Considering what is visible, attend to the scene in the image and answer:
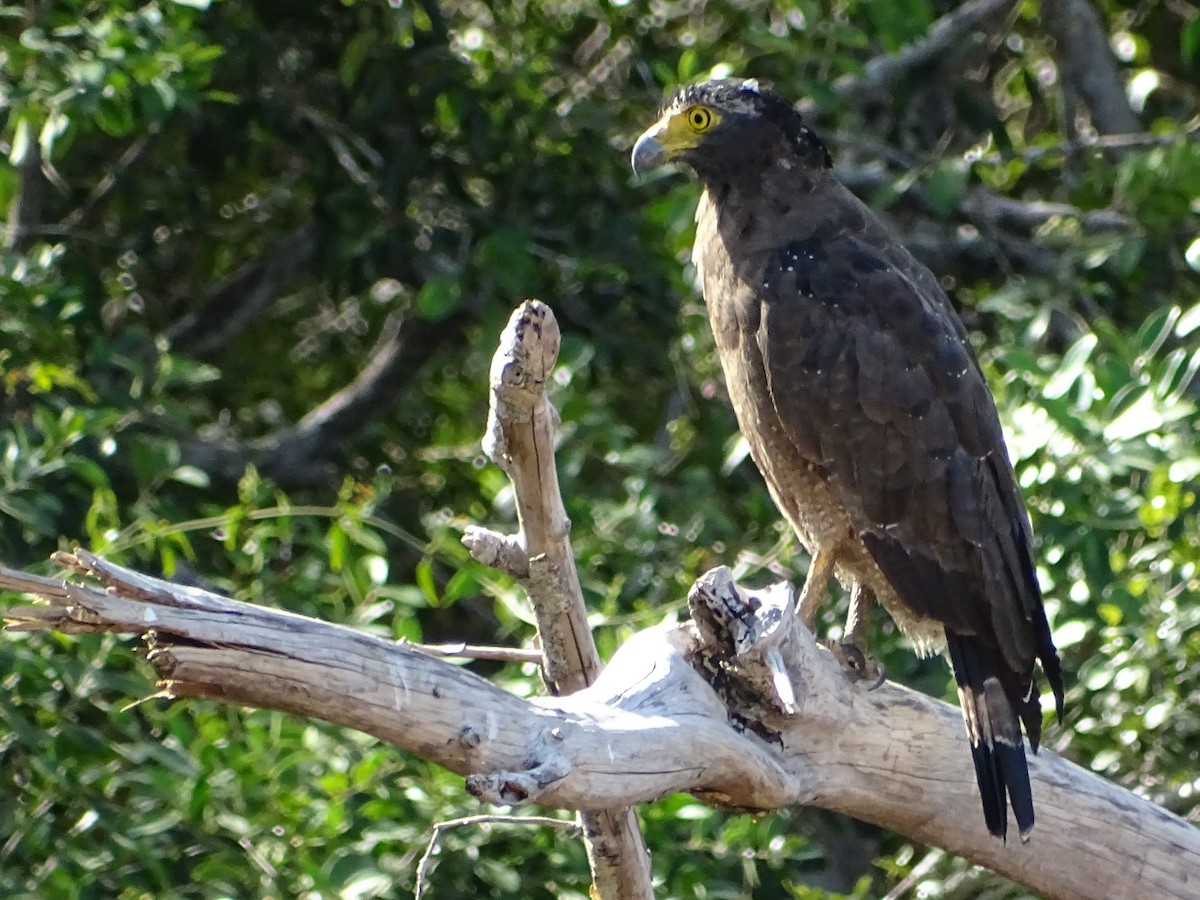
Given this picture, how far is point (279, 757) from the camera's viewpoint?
364 cm

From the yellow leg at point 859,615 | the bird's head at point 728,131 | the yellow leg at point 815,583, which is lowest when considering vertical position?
the yellow leg at point 859,615

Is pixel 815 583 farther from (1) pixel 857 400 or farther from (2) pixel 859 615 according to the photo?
(1) pixel 857 400

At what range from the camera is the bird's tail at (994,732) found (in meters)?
3.09

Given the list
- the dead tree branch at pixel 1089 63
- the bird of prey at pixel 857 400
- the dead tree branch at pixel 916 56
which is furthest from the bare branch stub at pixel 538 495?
the dead tree branch at pixel 1089 63

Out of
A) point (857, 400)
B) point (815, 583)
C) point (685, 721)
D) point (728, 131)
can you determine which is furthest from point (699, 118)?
point (685, 721)

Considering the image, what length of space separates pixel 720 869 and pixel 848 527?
0.82m

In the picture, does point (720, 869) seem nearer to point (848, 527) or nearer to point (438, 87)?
point (848, 527)

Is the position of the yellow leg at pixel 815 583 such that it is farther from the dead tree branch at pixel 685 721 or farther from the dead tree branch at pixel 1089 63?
the dead tree branch at pixel 1089 63

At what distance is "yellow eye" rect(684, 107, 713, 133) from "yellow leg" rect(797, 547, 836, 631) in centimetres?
99

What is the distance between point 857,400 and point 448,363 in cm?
237

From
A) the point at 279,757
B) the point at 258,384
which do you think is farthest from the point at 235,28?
the point at 279,757

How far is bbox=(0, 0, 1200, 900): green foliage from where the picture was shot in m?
3.59

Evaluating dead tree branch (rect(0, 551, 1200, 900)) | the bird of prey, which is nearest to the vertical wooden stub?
dead tree branch (rect(0, 551, 1200, 900))

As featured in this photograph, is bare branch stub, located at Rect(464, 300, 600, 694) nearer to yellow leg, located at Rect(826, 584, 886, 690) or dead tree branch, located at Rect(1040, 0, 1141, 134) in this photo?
yellow leg, located at Rect(826, 584, 886, 690)
